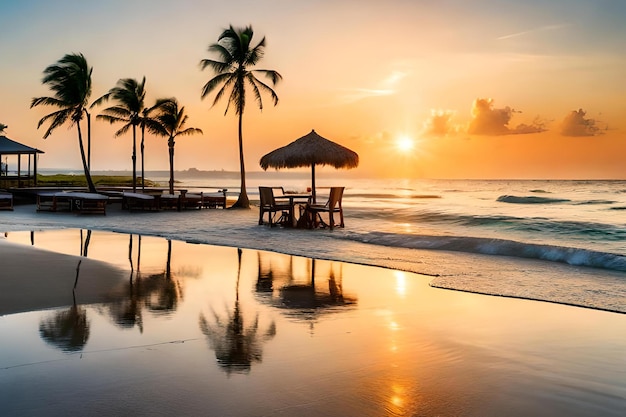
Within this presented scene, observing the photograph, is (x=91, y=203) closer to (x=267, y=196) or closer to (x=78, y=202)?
(x=78, y=202)

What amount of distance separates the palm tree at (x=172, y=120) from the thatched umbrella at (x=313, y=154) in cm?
1246

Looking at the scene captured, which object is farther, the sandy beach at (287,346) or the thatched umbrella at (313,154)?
the thatched umbrella at (313,154)

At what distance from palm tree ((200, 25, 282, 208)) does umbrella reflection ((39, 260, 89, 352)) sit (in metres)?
21.1

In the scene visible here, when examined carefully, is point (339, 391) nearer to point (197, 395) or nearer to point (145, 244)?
point (197, 395)

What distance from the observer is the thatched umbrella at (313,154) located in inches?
773

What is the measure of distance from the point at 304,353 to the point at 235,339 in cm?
73

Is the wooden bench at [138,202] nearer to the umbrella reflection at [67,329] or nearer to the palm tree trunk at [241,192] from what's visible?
the palm tree trunk at [241,192]

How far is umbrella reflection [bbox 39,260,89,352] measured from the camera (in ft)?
15.3

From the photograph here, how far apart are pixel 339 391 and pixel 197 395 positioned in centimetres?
93

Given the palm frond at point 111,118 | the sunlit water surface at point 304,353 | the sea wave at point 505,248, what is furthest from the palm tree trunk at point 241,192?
the sunlit water surface at point 304,353

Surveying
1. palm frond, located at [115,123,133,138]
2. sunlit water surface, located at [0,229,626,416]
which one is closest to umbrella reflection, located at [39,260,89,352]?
sunlit water surface, located at [0,229,626,416]

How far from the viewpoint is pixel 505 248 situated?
12.5 meters

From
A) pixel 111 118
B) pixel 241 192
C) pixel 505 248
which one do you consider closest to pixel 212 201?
pixel 241 192

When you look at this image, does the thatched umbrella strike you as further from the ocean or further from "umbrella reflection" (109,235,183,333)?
"umbrella reflection" (109,235,183,333)
